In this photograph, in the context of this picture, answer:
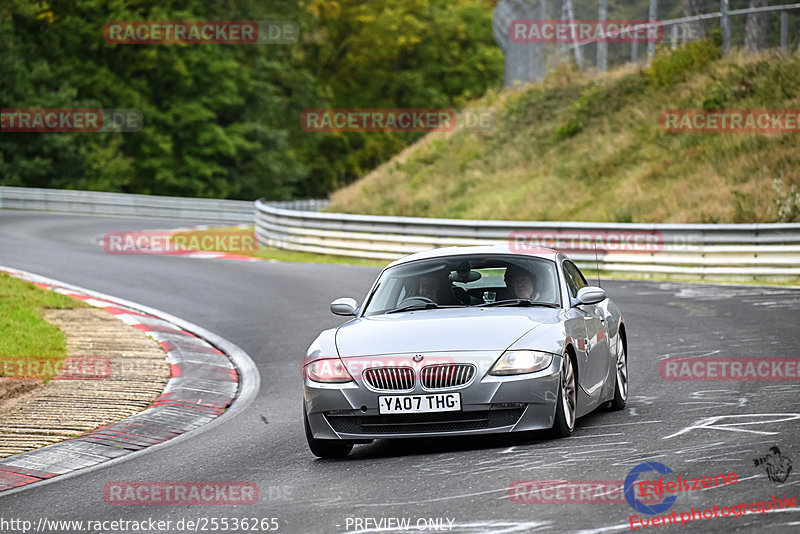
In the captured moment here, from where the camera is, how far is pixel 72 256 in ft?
84.5

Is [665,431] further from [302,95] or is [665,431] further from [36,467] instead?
[302,95]

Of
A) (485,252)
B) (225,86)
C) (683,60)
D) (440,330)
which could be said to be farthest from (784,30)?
→ (225,86)

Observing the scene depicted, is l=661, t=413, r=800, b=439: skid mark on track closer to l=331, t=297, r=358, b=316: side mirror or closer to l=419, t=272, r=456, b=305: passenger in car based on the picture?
l=419, t=272, r=456, b=305: passenger in car

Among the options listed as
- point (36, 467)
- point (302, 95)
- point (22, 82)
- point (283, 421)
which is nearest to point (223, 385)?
point (283, 421)

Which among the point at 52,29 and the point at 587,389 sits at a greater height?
the point at 52,29

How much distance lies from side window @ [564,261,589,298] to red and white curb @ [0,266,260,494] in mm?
3287

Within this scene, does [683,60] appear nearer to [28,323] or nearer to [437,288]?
[28,323]

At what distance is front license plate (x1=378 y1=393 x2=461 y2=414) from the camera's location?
308 inches

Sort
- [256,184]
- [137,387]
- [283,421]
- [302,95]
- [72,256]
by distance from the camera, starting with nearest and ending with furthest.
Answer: [283,421] → [137,387] → [72,256] → [256,184] → [302,95]

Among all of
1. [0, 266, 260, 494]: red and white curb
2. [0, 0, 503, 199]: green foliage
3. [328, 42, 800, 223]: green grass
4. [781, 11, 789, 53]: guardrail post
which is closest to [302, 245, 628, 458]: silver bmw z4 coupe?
[0, 266, 260, 494]: red and white curb

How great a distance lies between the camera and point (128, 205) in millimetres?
46656

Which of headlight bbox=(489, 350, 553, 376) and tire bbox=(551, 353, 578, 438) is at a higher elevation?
headlight bbox=(489, 350, 553, 376)

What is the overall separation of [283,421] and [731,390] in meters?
3.79

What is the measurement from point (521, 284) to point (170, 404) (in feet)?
12.3
